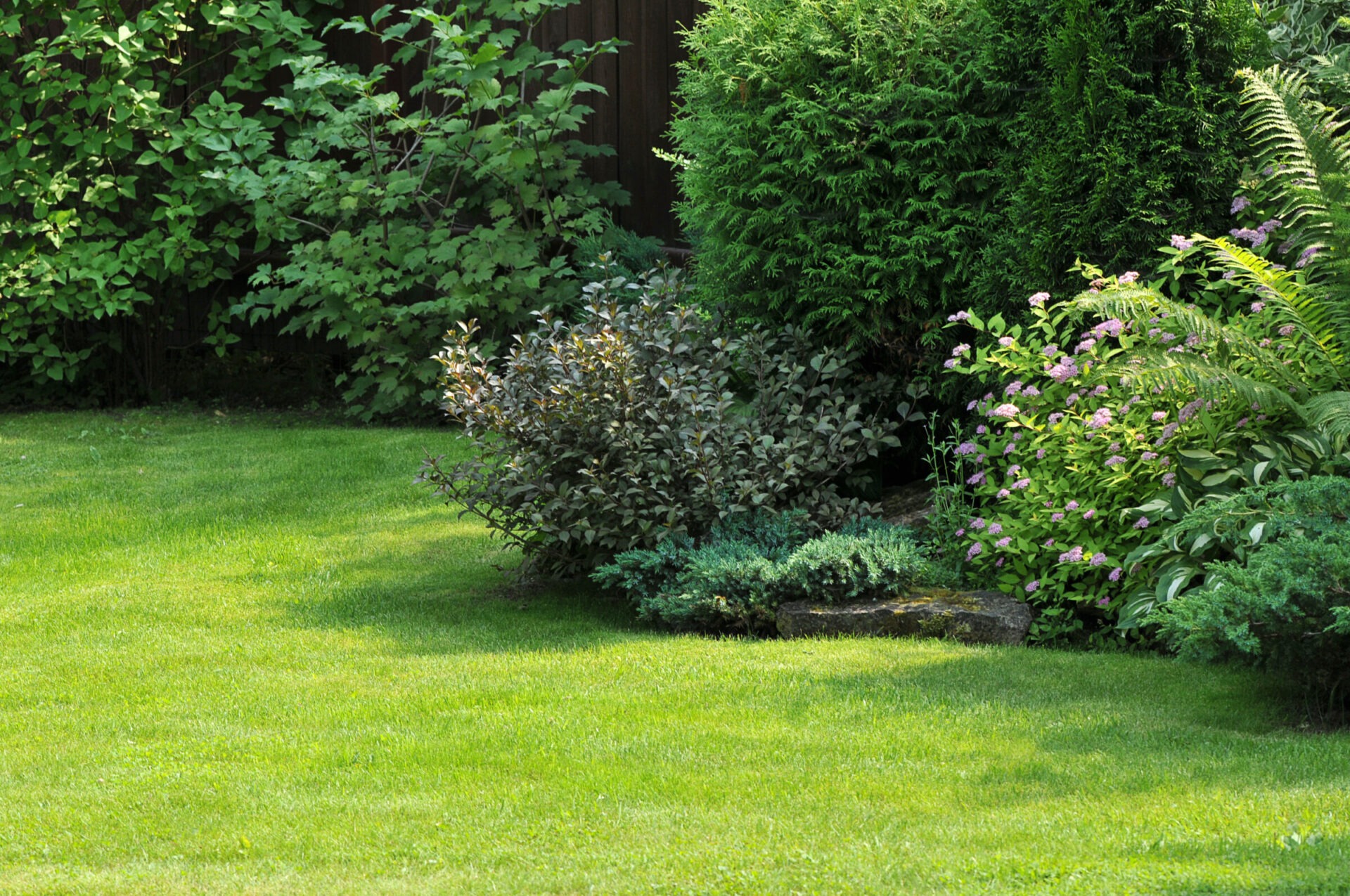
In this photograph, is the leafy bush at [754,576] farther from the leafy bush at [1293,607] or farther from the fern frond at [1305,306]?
the fern frond at [1305,306]

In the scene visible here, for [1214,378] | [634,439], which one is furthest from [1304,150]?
[634,439]

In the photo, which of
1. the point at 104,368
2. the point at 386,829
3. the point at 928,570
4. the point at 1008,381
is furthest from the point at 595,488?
the point at 104,368

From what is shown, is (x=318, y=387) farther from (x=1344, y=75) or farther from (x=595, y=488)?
(x=1344, y=75)

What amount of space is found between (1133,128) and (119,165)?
785 centimetres

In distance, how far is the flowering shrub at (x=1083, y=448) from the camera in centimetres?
493

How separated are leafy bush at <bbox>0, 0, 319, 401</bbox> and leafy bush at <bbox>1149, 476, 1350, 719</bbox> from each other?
769cm

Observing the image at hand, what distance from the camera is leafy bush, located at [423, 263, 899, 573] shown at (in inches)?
218

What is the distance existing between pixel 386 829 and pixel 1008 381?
3.46 meters

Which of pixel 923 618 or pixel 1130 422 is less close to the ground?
pixel 1130 422

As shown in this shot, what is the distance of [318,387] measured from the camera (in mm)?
10672

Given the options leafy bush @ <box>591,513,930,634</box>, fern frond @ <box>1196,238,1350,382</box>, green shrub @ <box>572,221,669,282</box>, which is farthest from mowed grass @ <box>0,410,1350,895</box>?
green shrub @ <box>572,221,669,282</box>

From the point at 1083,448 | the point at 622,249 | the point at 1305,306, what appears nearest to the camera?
the point at 1305,306

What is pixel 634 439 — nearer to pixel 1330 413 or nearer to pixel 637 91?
pixel 1330 413

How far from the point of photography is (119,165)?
10406mm
